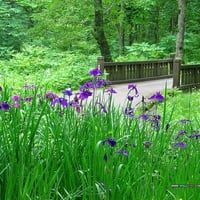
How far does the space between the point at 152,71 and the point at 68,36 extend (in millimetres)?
4115

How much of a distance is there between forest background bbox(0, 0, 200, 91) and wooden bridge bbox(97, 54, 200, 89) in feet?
3.28

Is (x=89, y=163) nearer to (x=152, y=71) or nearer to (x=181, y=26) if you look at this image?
(x=181, y=26)

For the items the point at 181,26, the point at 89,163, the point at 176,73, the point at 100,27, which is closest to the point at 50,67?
the point at 100,27

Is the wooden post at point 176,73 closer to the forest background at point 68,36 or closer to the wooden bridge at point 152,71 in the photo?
the wooden bridge at point 152,71

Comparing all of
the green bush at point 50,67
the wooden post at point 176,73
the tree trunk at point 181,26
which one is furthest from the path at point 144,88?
the tree trunk at point 181,26

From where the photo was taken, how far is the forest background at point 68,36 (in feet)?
43.3

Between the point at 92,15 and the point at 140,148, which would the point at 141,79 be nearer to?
the point at 92,15

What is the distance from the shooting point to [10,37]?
20375 mm

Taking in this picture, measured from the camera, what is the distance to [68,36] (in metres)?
16.4

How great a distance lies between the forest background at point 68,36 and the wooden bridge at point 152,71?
39.4 inches

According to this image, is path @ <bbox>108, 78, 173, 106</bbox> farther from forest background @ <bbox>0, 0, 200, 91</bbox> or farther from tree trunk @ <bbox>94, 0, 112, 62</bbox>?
tree trunk @ <bbox>94, 0, 112, 62</bbox>

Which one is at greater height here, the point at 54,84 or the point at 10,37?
the point at 10,37

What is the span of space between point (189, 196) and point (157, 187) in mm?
150

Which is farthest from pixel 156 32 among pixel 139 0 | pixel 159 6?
pixel 139 0
